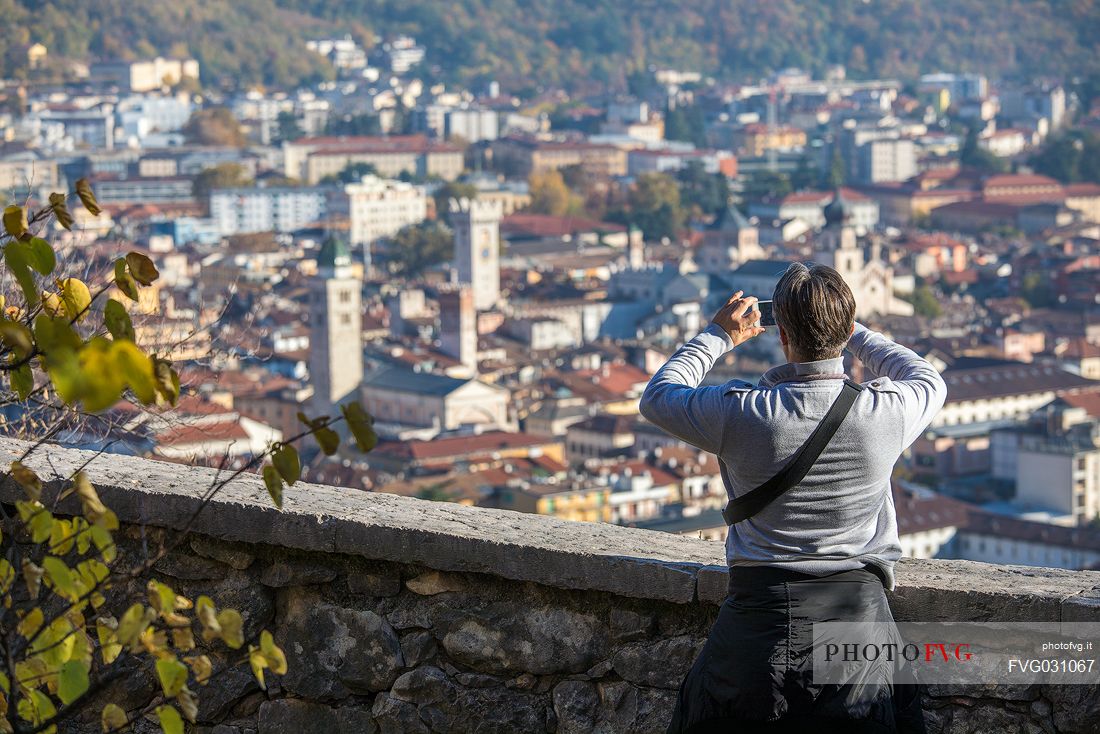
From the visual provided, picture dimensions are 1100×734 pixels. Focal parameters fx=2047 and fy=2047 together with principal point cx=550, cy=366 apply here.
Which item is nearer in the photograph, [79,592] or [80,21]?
[79,592]

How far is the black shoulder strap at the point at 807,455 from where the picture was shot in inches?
53.6

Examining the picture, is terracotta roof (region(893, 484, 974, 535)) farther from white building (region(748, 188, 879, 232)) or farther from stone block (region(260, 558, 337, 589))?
white building (region(748, 188, 879, 232))

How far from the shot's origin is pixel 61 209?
4.38ft

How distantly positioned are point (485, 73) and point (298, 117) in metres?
13.0

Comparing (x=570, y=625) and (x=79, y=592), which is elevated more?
(x=79, y=592)

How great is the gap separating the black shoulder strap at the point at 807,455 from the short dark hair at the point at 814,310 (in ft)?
0.11

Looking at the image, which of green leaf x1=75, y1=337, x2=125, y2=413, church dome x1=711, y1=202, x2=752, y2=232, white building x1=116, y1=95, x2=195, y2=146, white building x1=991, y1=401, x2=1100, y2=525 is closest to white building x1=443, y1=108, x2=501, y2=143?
white building x1=116, y1=95, x2=195, y2=146

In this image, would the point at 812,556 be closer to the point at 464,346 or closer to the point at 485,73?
the point at 464,346

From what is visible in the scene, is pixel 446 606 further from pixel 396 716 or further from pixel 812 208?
pixel 812 208

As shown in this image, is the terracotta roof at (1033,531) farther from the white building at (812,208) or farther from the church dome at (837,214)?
the white building at (812,208)

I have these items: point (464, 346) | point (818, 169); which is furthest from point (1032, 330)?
point (818, 169)

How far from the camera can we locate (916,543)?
16.4 metres

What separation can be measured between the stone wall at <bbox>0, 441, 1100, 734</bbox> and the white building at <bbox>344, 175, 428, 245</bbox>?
40674 mm

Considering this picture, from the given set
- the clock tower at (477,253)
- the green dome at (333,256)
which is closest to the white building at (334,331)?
the green dome at (333,256)
